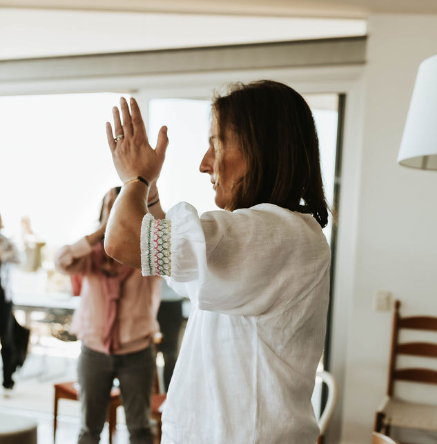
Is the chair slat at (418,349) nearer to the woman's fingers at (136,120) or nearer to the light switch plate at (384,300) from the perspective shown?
the light switch plate at (384,300)

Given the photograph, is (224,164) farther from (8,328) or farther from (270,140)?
(8,328)

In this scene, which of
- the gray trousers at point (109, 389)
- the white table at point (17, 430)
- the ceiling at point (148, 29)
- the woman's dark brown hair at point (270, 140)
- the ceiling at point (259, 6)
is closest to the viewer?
the woman's dark brown hair at point (270, 140)

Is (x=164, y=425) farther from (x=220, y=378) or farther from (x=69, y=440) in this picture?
(x=69, y=440)

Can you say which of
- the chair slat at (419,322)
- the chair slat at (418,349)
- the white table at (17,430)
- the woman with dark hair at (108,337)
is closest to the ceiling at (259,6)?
the woman with dark hair at (108,337)

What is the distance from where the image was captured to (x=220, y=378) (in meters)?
0.72

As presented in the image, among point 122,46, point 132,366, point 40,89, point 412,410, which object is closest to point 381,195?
point 412,410

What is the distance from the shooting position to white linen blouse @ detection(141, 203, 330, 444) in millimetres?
630

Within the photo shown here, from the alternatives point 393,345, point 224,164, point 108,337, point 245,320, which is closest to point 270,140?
point 224,164

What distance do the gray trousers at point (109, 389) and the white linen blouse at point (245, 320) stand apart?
4.15 feet

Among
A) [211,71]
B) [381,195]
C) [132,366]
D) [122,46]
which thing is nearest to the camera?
[132,366]

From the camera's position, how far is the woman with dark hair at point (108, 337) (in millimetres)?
1950

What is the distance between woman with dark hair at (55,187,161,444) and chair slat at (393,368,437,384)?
4.11 feet

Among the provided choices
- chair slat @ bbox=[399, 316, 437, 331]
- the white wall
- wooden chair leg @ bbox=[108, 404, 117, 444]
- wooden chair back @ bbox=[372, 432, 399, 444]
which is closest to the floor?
wooden chair leg @ bbox=[108, 404, 117, 444]

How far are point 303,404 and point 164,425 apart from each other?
24 centimetres
